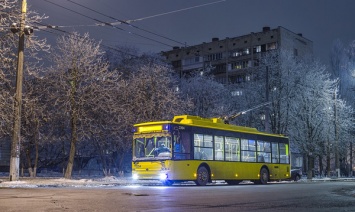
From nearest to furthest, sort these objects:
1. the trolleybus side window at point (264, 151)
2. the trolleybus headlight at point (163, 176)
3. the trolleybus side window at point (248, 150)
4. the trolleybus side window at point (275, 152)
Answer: the trolleybus headlight at point (163, 176), the trolleybus side window at point (248, 150), the trolleybus side window at point (264, 151), the trolleybus side window at point (275, 152)

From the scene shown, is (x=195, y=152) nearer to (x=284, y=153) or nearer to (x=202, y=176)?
(x=202, y=176)

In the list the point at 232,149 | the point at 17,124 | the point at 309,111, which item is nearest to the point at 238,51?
the point at 309,111

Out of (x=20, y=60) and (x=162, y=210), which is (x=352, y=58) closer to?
(x=20, y=60)

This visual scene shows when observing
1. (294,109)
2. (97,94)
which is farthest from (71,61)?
(294,109)

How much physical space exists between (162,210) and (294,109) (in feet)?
130

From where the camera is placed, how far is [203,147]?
85.1 ft

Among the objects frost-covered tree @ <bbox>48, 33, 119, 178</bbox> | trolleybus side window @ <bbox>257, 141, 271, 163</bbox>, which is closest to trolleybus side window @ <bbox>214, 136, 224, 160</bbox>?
trolleybus side window @ <bbox>257, 141, 271, 163</bbox>

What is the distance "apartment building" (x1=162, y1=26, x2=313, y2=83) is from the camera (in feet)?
291

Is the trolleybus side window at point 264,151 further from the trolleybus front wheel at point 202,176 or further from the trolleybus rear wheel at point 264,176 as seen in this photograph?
the trolleybus front wheel at point 202,176

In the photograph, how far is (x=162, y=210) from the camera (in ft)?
34.9

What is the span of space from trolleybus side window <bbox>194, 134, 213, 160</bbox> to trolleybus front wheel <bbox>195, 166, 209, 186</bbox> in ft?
2.03

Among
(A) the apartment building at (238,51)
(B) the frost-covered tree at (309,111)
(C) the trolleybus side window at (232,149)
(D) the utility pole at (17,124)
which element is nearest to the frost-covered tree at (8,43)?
(D) the utility pole at (17,124)

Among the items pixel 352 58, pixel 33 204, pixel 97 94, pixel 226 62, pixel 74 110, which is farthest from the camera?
pixel 226 62

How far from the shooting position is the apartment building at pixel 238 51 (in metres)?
88.6
